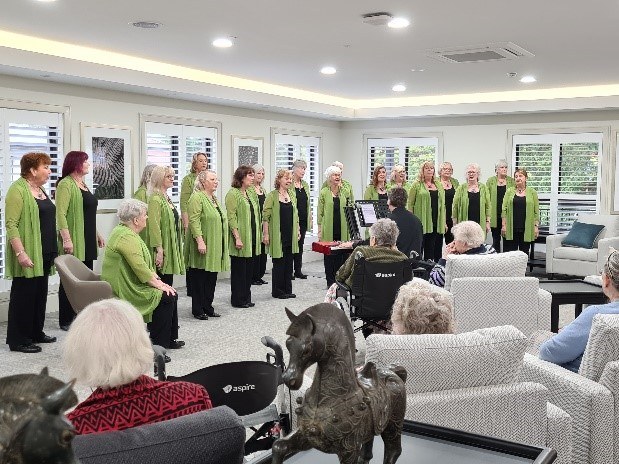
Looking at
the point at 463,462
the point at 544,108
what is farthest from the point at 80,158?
the point at 544,108

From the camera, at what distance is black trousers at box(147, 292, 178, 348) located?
5.59m

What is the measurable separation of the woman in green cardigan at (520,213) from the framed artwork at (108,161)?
5316mm

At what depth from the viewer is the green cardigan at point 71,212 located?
6449mm

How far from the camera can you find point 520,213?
33.1 ft

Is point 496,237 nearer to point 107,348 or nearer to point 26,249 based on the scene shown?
point 26,249

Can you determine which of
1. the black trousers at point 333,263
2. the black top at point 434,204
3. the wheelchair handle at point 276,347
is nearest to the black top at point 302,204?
the black trousers at point 333,263

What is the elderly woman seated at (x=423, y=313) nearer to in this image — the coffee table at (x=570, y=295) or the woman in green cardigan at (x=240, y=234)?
the coffee table at (x=570, y=295)

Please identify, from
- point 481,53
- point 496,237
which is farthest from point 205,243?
point 496,237

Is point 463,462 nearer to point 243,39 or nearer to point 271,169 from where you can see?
point 243,39

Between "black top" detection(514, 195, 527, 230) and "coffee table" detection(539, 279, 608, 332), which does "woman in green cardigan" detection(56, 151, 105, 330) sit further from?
"black top" detection(514, 195, 527, 230)

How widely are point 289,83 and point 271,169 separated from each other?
1669mm

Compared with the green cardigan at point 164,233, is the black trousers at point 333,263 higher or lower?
lower

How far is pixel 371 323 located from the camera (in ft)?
18.0

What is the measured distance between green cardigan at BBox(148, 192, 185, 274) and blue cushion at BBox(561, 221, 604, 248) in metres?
5.92
